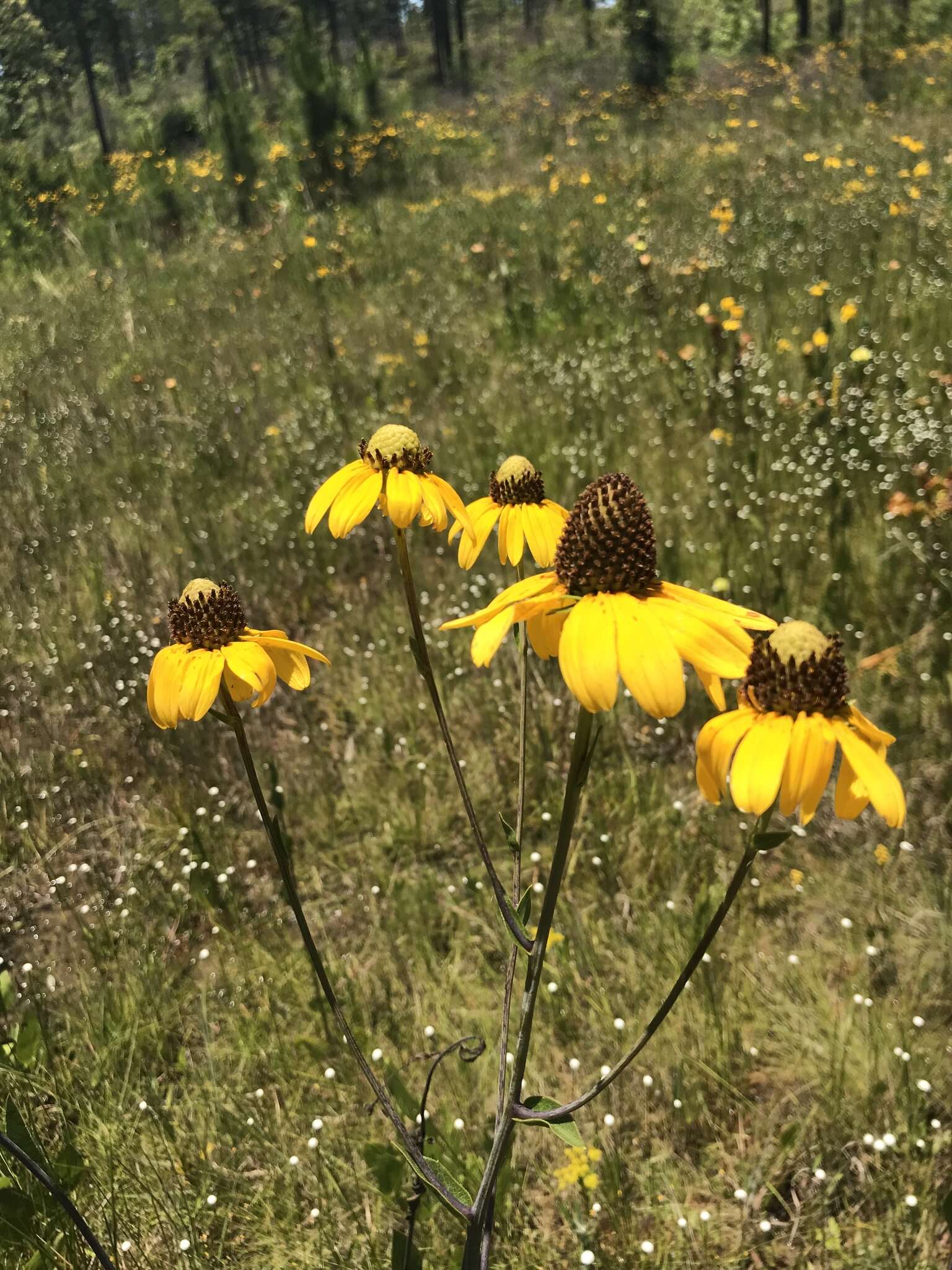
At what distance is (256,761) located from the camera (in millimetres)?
3104

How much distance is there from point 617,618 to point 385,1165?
143 centimetres

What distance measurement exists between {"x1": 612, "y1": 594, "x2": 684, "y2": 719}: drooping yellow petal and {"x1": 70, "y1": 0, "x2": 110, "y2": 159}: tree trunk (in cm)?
997

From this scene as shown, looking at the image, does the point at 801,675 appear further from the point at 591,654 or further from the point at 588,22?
the point at 588,22

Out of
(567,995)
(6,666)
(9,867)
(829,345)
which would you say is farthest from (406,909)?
(829,345)

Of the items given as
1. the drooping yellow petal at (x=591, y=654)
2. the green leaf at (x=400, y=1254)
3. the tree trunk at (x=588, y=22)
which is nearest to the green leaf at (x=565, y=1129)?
the green leaf at (x=400, y=1254)

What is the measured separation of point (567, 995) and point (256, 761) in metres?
1.55

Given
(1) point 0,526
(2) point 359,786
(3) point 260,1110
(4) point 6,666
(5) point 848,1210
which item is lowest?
(5) point 848,1210

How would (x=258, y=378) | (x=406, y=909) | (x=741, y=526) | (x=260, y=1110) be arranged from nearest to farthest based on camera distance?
→ (x=260, y=1110), (x=406, y=909), (x=741, y=526), (x=258, y=378)

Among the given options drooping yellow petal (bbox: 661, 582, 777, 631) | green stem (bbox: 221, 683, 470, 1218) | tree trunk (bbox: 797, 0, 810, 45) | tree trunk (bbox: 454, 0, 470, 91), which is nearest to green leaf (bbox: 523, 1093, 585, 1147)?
green stem (bbox: 221, 683, 470, 1218)

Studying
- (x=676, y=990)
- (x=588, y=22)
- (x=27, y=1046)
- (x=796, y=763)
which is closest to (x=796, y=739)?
(x=796, y=763)

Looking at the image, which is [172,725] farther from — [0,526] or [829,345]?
[829,345]

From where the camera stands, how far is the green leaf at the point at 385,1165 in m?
1.65

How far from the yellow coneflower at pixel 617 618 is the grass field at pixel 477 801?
4.37 feet

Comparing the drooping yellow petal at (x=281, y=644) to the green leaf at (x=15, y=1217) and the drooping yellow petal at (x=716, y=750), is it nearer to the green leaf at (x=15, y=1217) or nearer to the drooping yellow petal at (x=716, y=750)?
the drooping yellow petal at (x=716, y=750)
